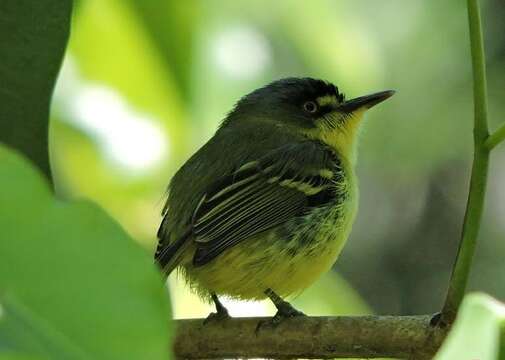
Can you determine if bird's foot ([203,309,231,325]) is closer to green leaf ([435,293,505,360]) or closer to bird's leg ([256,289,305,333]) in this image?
bird's leg ([256,289,305,333])

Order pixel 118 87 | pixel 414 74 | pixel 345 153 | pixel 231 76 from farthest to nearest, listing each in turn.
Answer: pixel 414 74 → pixel 345 153 → pixel 231 76 → pixel 118 87

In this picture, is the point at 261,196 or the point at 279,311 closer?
the point at 279,311

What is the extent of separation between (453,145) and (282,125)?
4081 millimetres

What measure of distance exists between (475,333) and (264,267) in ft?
7.88

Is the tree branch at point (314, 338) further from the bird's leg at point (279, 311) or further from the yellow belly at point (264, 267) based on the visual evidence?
the yellow belly at point (264, 267)

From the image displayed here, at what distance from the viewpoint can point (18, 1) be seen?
188 centimetres

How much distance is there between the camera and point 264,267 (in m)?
3.23

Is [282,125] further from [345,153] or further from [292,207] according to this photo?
[292,207]

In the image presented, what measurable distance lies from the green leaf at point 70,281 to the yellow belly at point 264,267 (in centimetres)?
235

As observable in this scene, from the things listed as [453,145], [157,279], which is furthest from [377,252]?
[157,279]

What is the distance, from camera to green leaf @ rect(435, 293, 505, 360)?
0.81 metres

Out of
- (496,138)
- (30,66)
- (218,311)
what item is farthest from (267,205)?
(496,138)

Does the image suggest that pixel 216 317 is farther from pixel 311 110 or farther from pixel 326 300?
pixel 311 110

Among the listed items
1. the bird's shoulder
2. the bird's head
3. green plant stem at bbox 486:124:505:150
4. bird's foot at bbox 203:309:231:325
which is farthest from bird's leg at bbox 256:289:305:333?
the bird's head
